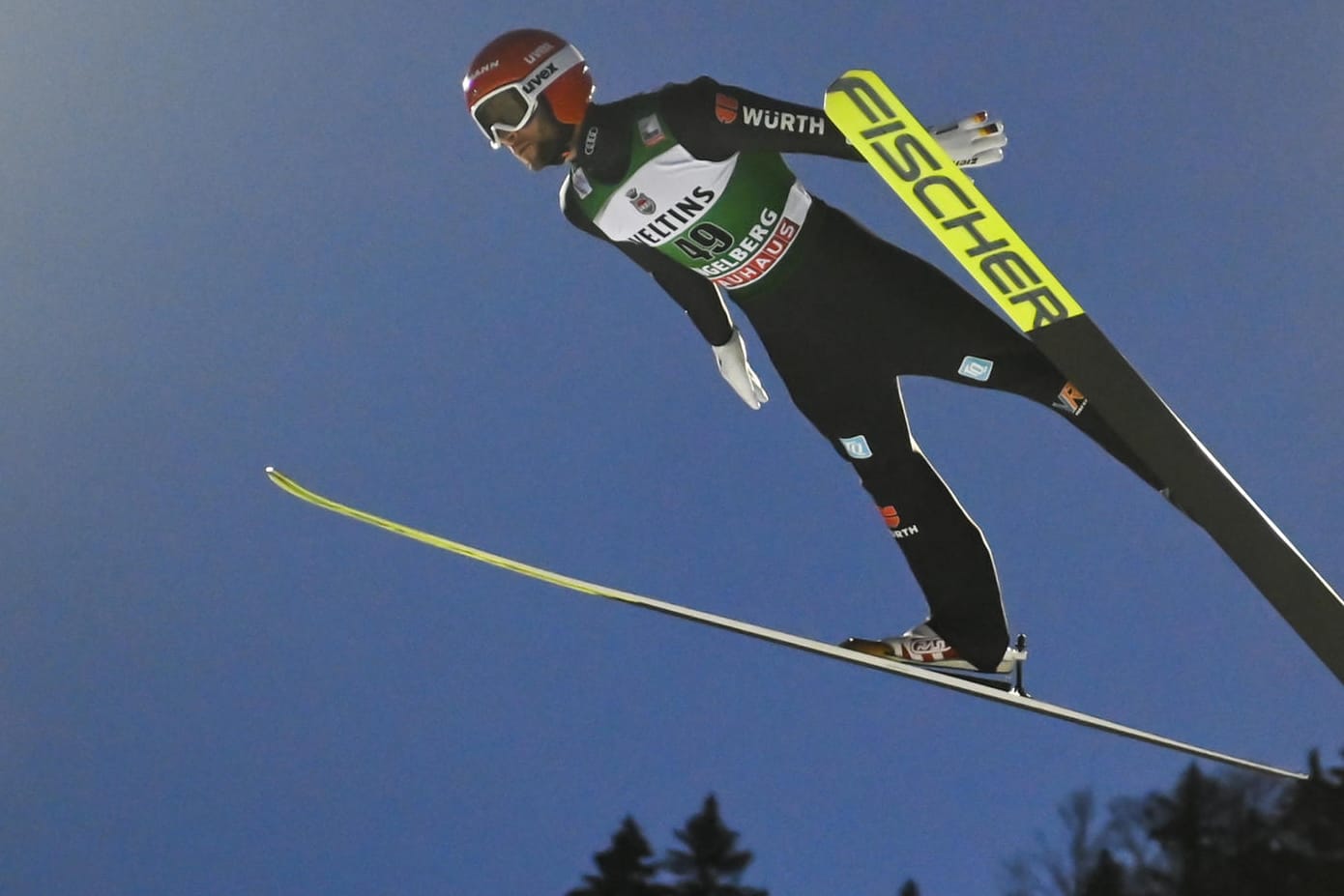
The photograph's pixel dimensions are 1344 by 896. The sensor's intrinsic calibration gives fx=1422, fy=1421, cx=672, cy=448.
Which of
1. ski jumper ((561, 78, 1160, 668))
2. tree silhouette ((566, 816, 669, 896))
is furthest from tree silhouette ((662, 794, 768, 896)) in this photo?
ski jumper ((561, 78, 1160, 668))

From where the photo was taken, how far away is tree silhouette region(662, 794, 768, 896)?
10062mm

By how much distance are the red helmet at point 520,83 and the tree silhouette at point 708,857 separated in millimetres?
6998

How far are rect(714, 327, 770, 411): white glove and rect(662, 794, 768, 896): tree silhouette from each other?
20.2 feet

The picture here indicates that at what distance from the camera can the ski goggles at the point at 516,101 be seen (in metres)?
3.89

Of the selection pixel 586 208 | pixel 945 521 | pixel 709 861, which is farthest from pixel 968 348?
pixel 709 861

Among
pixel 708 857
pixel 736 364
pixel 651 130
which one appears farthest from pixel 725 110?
pixel 708 857

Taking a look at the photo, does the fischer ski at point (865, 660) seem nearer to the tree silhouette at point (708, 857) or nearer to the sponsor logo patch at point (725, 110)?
the sponsor logo patch at point (725, 110)

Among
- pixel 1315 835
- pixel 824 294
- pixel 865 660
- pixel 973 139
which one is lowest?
pixel 865 660

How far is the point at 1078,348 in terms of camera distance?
11.7ft

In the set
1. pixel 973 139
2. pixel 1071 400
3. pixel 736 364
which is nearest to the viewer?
pixel 973 139

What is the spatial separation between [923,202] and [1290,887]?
817cm

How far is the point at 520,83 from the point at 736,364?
1112 mm

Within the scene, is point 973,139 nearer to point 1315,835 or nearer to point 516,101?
point 516,101

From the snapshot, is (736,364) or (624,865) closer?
→ (736,364)
